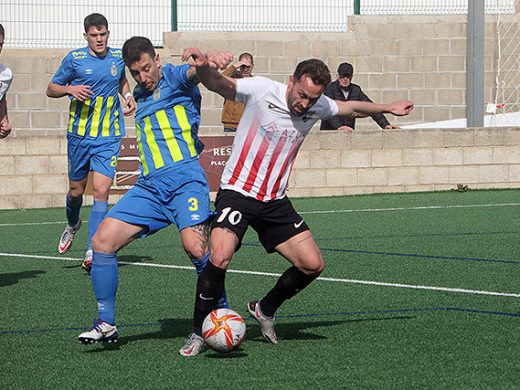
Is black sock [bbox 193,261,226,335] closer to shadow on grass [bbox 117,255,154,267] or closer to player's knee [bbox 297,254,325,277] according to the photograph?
player's knee [bbox 297,254,325,277]

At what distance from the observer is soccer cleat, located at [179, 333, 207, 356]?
7.15m

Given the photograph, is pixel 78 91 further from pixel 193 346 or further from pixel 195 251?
pixel 193 346

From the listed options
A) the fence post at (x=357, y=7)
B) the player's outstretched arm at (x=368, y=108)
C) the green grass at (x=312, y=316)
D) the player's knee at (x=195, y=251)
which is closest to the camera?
the green grass at (x=312, y=316)

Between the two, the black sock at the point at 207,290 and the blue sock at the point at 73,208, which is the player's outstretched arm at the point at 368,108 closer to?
the black sock at the point at 207,290

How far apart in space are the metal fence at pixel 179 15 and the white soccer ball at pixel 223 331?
570 inches

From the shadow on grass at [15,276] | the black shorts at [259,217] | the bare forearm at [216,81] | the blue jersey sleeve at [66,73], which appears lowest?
the shadow on grass at [15,276]

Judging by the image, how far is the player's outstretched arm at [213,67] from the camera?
7.08 metres

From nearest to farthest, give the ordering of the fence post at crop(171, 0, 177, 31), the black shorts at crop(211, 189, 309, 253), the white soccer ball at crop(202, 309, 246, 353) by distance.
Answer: the white soccer ball at crop(202, 309, 246, 353), the black shorts at crop(211, 189, 309, 253), the fence post at crop(171, 0, 177, 31)

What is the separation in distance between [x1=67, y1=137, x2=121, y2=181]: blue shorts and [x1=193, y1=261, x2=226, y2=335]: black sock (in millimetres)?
4217

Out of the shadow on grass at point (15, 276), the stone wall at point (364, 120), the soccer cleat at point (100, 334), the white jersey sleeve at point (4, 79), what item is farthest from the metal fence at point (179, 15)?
the soccer cleat at point (100, 334)

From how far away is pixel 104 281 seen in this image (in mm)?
7480

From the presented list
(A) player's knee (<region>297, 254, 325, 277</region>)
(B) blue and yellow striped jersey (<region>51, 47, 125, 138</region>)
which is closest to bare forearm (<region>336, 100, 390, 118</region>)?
(A) player's knee (<region>297, 254, 325, 277</region>)

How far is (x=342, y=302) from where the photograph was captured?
906 cm

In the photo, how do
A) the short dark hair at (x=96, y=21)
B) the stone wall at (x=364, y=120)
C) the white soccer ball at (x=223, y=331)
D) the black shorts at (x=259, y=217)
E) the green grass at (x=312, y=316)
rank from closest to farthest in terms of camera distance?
the green grass at (x=312, y=316) < the white soccer ball at (x=223, y=331) < the black shorts at (x=259, y=217) < the short dark hair at (x=96, y=21) < the stone wall at (x=364, y=120)
